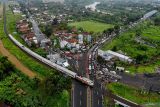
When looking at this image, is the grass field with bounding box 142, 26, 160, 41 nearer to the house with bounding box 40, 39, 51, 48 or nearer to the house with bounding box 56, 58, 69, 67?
the house with bounding box 40, 39, 51, 48

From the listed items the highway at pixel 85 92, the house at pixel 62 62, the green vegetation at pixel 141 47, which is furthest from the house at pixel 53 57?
the green vegetation at pixel 141 47

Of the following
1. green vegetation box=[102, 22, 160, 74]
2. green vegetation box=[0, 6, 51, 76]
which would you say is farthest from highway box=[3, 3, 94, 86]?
green vegetation box=[102, 22, 160, 74]

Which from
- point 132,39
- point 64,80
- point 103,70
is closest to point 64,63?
point 103,70

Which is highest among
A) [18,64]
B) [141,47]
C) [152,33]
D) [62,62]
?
[62,62]

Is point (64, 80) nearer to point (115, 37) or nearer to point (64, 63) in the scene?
point (64, 63)

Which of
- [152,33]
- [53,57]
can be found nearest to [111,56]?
[53,57]

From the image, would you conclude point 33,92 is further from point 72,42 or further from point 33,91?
point 72,42
